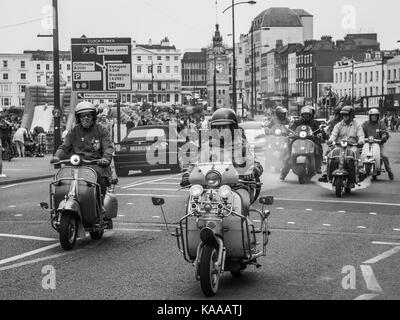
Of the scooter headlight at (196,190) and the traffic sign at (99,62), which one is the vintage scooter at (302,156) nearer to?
the scooter headlight at (196,190)

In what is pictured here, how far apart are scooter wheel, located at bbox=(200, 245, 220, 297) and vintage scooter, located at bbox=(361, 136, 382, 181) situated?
576 inches

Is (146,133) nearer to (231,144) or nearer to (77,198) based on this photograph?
(77,198)

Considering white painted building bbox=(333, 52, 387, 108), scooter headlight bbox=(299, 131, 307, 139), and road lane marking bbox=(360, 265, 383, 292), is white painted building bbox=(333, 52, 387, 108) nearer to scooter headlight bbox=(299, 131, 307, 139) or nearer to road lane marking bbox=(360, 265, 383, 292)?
scooter headlight bbox=(299, 131, 307, 139)

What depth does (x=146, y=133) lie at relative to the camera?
28.4 meters

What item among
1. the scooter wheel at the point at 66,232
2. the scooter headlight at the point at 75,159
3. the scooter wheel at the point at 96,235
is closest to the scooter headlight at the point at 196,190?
the scooter wheel at the point at 66,232

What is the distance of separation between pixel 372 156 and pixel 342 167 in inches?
172

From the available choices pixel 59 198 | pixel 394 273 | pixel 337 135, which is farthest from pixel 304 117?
pixel 394 273

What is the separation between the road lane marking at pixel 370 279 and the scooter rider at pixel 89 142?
154 inches

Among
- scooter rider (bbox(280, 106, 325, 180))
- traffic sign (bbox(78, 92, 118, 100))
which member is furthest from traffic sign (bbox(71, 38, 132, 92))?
scooter rider (bbox(280, 106, 325, 180))

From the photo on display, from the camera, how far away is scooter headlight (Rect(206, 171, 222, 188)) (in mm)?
8664

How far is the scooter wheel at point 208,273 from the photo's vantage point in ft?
26.6

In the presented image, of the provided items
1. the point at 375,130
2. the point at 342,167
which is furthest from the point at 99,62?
the point at 342,167

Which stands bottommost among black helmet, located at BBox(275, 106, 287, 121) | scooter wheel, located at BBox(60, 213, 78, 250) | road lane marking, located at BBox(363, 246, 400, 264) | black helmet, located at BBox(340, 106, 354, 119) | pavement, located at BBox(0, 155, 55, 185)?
pavement, located at BBox(0, 155, 55, 185)
